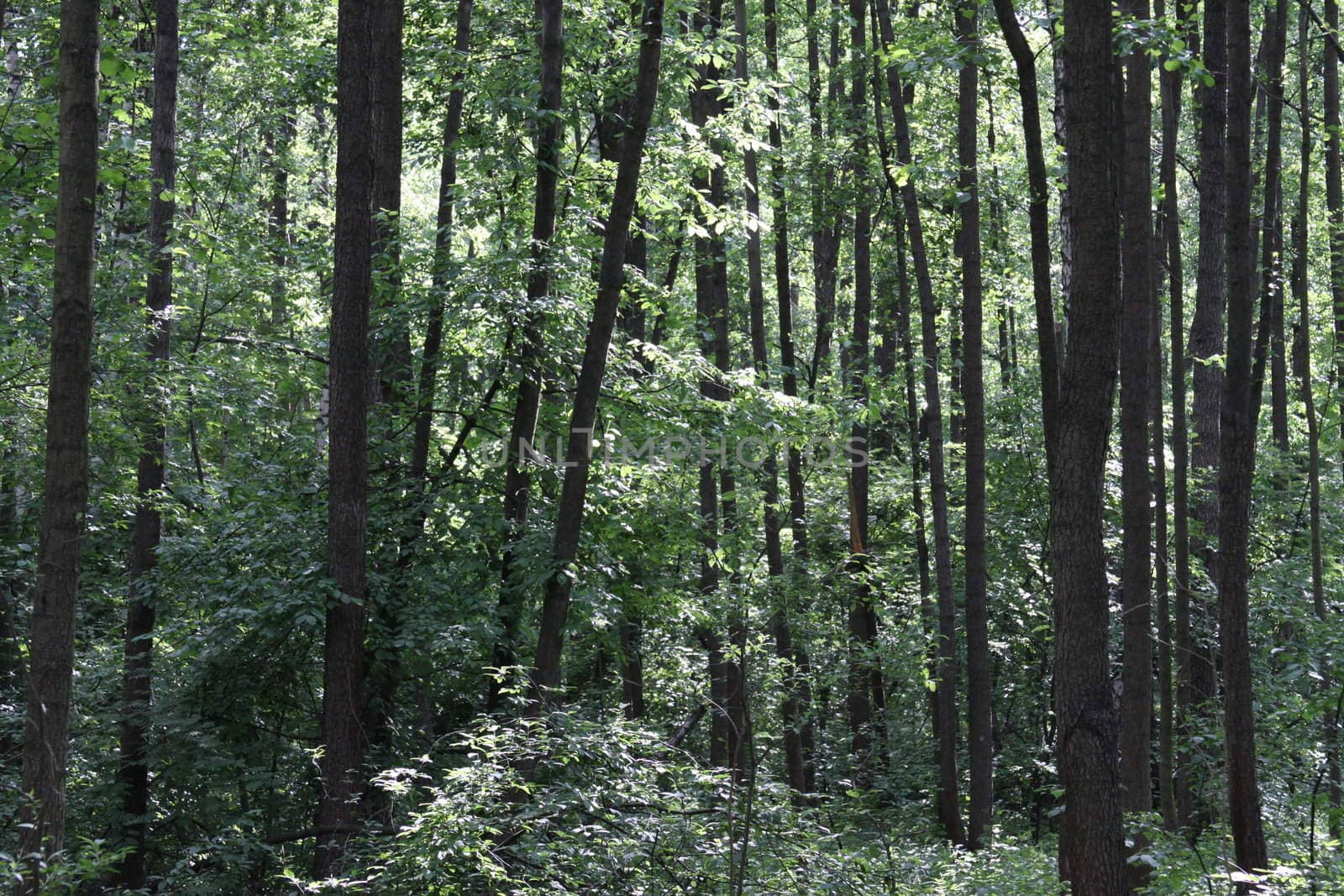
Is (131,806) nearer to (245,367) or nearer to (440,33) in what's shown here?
(245,367)

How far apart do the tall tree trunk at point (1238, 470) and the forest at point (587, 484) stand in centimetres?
4

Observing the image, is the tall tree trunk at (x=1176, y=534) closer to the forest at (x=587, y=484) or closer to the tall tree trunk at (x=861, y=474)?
the forest at (x=587, y=484)

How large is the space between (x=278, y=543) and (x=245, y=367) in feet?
17.0

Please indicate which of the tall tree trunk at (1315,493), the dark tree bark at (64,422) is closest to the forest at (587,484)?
the dark tree bark at (64,422)

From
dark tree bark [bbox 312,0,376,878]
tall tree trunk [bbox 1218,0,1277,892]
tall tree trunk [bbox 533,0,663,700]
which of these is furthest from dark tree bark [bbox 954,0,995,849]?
dark tree bark [bbox 312,0,376,878]

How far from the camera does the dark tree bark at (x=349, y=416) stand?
8773 mm

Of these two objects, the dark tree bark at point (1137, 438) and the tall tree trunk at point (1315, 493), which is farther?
the tall tree trunk at point (1315, 493)

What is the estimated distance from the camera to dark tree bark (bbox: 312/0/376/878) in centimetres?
877

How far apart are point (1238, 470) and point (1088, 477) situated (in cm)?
271

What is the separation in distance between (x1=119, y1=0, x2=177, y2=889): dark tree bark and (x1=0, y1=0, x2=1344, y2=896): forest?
5cm

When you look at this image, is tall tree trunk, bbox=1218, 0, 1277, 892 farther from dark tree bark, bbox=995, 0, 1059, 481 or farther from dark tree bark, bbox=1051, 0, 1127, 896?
dark tree bark, bbox=1051, 0, 1127, 896

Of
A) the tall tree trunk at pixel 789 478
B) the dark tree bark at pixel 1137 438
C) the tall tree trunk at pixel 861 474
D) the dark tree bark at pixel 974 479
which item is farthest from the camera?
the tall tree trunk at pixel 861 474

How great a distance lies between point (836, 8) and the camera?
15.9 m

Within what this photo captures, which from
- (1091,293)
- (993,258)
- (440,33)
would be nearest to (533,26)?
(440,33)
